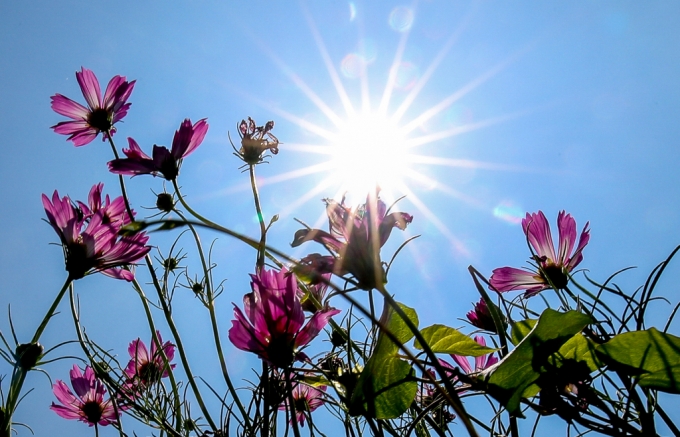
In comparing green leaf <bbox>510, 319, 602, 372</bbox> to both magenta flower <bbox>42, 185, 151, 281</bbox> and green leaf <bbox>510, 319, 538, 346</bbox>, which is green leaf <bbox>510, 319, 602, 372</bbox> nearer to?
green leaf <bbox>510, 319, 538, 346</bbox>

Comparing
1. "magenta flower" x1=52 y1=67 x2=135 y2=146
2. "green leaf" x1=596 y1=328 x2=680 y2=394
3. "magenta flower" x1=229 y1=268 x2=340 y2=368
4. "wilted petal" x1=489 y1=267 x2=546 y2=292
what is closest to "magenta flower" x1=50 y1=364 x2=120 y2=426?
"magenta flower" x1=52 y1=67 x2=135 y2=146

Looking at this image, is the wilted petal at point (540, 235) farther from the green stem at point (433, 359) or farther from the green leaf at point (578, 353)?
the green stem at point (433, 359)

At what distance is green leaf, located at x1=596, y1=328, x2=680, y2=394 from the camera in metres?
0.38

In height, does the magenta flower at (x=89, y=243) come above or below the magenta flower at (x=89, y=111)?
below

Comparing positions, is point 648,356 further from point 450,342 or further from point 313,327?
point 313,327

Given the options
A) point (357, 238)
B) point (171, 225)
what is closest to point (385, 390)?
point (357, 238)

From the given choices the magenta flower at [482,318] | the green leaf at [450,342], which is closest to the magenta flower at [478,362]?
the magenta flower at [482,318]

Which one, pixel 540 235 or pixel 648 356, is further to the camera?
pixel 540 235

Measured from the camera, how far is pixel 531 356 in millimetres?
396

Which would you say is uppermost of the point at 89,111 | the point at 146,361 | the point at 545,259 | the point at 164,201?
the point at 89,111

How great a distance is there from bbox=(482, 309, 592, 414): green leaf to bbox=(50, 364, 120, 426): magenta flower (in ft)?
2.41

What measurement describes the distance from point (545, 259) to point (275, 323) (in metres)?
0.33

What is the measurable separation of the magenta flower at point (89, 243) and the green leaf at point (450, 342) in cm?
34

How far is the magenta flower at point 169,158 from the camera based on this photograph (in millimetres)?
661
